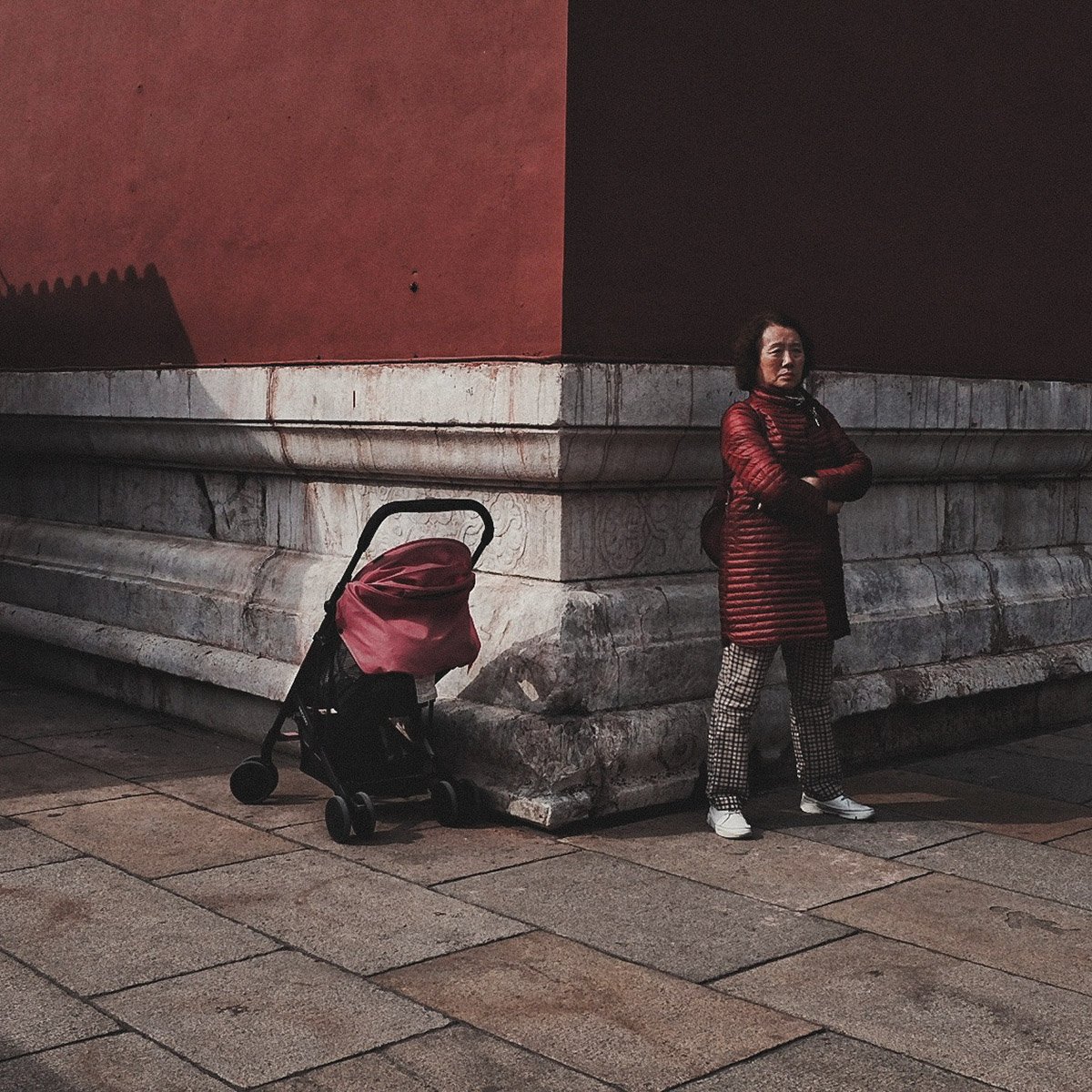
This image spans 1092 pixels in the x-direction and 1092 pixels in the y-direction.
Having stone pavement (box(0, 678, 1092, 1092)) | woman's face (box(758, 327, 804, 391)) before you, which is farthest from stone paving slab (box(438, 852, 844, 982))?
woman's face (box(758, 327, 804, 391))

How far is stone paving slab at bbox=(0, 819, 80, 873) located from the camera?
474cm

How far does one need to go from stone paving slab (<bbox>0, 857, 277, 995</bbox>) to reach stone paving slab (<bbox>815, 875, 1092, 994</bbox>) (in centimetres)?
166

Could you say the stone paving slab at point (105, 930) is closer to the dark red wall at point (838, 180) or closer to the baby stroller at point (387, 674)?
the baby stroller at point (387, 674)

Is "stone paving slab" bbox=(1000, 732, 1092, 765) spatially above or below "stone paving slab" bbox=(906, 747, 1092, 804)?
above

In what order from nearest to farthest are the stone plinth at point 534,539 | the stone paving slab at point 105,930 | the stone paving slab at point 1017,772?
the stone paving slab at point 105,930 < the stone plinth at point 534,539 < the stone paving slab at point 1017,772

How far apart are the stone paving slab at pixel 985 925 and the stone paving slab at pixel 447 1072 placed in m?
1.26

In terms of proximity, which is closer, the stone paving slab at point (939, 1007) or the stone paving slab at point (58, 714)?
the stone paving slab at point (939, 1007)

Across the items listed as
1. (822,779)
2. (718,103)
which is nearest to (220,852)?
(822,779)

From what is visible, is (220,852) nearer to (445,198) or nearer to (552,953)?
(552,953)

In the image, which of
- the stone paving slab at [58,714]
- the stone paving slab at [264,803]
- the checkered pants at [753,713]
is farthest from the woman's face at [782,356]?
the stone paving slab at [58,714]

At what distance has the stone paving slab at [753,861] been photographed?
4590 millimetres

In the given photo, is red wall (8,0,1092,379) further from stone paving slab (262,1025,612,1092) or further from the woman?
stone paving slab (262,1025,612,1092)

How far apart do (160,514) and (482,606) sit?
2.40 m

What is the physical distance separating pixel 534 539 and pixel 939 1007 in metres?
2.28
